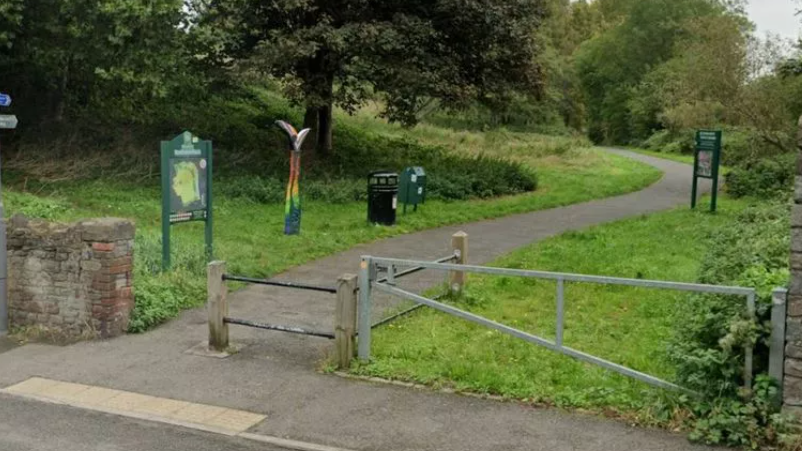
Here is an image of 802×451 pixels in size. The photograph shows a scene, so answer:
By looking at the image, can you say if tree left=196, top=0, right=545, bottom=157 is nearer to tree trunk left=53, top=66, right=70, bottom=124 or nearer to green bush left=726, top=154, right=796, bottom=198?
tree trunk left=53, top=66, right=70, bottom=124

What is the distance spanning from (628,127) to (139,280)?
6915 cm

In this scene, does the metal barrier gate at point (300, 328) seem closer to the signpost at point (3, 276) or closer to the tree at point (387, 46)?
the signpost at point (3, 276)

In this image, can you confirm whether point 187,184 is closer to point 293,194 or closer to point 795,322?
point 293,194

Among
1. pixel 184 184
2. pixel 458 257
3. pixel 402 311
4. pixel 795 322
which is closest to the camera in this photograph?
pixel 795 322

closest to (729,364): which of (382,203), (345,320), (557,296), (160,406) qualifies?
(557,296)

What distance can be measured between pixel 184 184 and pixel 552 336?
5.54 metres

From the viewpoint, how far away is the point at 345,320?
7.41 meters

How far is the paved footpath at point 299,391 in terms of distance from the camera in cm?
594

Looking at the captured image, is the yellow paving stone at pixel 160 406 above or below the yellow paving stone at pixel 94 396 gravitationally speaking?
above

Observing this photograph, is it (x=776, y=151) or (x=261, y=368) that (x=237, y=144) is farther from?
(x=261, y=368)

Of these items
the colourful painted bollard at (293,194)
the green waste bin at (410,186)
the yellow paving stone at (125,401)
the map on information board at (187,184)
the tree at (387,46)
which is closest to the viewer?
the yellow paving stone at (125,401)

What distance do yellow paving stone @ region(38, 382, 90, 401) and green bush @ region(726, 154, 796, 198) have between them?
64.2ft

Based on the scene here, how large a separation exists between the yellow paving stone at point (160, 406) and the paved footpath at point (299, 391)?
0.36ft

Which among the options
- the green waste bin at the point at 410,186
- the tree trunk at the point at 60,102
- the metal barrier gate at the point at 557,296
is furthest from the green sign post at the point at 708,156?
the tree trunk at the point at 60,102
